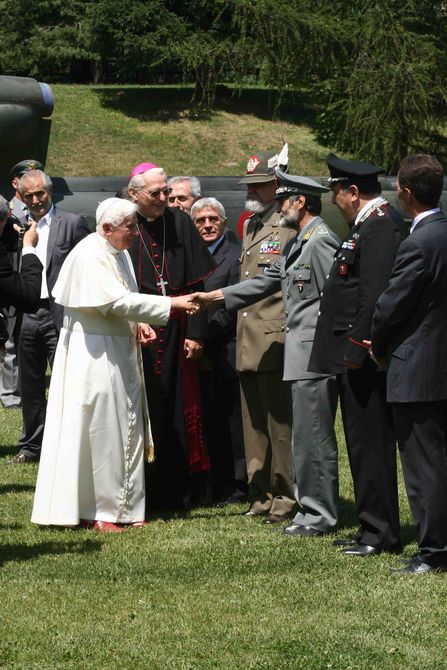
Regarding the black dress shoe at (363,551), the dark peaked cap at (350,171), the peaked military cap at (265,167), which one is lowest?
the black dress shoe at (363,551)

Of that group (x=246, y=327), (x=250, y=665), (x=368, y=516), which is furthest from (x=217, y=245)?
(x=250, y=665)

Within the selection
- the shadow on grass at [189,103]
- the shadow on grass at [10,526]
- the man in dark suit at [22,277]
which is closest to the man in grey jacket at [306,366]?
the man in dark suit at [22,277]

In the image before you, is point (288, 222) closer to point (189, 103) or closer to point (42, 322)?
point (42, 322)

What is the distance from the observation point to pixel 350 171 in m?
6.10

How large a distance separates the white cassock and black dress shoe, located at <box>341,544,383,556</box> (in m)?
1.53

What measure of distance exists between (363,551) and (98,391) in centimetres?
190

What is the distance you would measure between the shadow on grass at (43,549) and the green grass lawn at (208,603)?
0.5 inches

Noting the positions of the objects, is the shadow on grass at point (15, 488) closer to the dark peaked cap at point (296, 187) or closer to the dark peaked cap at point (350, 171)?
the dark peaked cap at point (296, 187)

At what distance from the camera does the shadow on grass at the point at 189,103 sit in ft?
124

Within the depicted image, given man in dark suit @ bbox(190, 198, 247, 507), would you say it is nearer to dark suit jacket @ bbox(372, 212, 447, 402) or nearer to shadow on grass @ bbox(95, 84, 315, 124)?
dark suit jacket @ bbox(372, 212, 447, 402)

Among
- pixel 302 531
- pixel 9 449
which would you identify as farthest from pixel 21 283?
pixel 9 449

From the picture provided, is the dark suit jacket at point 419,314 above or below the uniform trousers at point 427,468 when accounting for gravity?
above

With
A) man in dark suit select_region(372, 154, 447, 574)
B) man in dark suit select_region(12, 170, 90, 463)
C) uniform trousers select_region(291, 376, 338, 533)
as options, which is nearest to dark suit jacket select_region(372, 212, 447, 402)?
man in dark suit select_region(372, 154, 447, 574)

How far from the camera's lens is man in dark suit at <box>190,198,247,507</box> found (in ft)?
26.4
